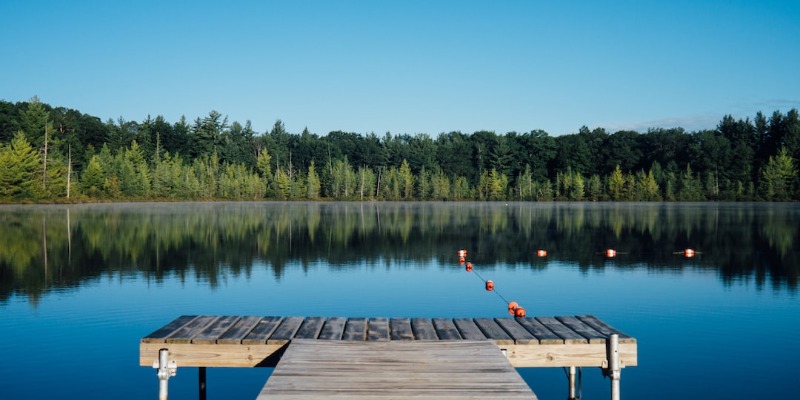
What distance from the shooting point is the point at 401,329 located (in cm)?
977

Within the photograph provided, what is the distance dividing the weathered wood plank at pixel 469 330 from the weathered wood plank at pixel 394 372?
1.10 ft

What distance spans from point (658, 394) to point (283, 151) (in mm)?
125207

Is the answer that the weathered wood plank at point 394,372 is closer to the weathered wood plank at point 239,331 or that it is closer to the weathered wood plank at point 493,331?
the weathered wood plank at point 493,331

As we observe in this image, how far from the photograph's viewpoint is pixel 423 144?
135 meters

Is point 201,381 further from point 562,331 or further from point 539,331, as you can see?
point 562,331

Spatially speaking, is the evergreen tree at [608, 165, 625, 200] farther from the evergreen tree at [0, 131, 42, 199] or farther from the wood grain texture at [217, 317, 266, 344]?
the wood grain texture at [217, 317, 266, 344]

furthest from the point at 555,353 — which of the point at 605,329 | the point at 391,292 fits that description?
the point at 391,292

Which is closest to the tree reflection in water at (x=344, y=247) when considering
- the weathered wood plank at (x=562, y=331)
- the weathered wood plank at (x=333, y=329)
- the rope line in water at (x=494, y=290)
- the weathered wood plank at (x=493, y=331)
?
the rope line in water at (x=494, y=290)

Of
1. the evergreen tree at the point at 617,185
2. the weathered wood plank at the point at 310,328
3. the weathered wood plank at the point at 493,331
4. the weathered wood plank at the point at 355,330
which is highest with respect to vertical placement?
the evergreen tree at the point at 617,185

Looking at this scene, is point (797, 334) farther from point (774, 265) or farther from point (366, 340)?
point (774, 265)

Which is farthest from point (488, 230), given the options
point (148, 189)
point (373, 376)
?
point (148, 189)

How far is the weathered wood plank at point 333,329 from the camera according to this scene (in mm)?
9305

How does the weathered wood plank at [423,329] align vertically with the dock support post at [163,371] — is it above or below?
above

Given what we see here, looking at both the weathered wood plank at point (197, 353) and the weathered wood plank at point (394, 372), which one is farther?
the weathered wood plank at point (197, 353)
